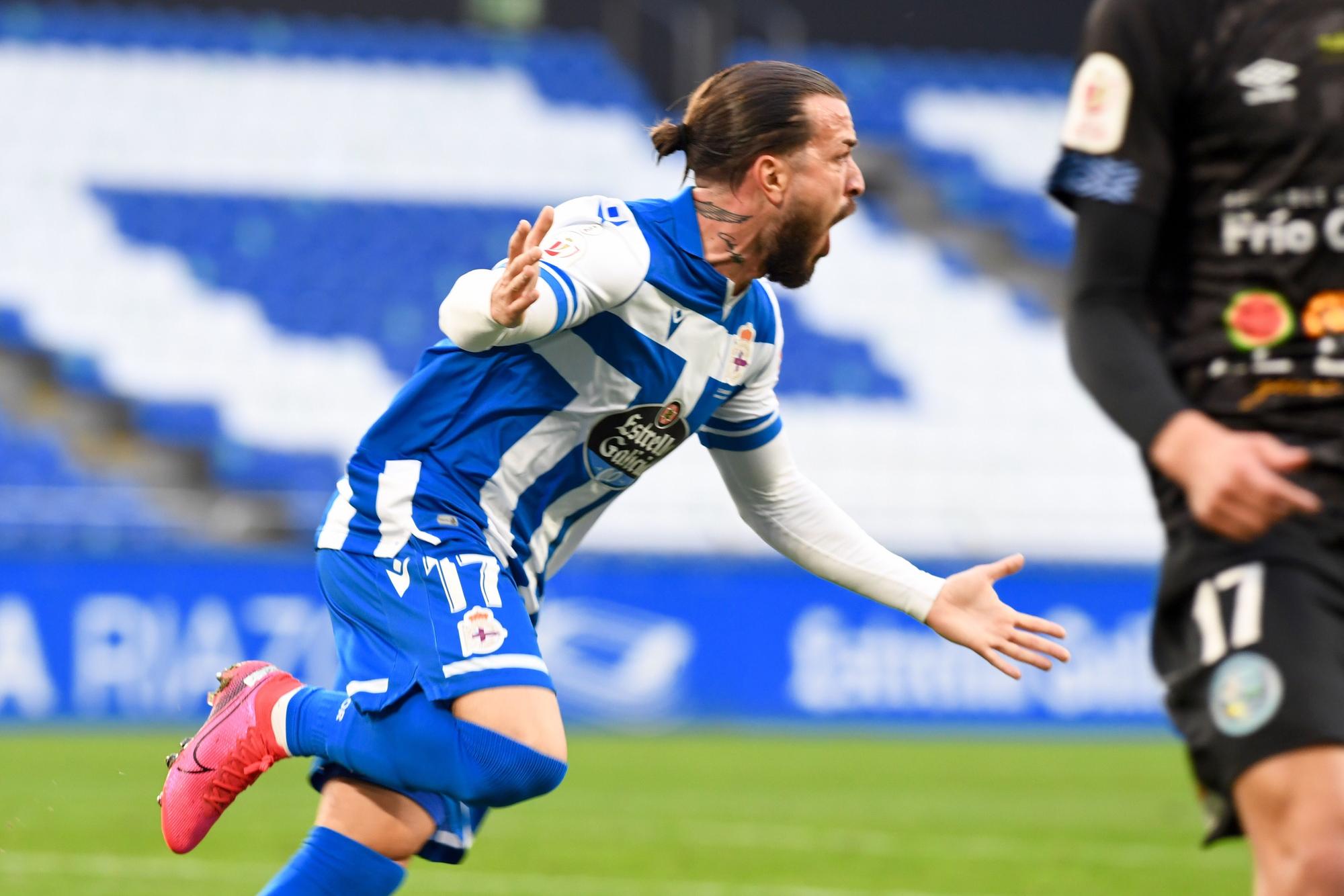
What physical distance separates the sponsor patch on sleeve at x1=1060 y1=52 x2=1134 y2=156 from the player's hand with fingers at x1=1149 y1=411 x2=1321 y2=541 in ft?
1.66

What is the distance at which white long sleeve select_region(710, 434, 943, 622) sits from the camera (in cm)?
479

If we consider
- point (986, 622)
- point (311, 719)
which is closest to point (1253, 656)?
point (986, 622)

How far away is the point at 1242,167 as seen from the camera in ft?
10.2

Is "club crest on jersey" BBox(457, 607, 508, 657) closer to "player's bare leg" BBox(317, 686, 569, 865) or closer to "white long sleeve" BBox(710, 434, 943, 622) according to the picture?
"player's bare leg" BBox(317, 686, 569, 865)

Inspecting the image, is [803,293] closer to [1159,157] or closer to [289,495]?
[289,495]

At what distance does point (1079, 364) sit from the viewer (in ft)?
10.0

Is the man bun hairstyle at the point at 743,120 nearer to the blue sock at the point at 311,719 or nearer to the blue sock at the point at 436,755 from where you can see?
the blue sock at the point at 436,755

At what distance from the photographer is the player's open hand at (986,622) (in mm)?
4164

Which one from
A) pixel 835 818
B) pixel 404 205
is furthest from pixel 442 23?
pixel 835 818

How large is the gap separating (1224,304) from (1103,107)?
38cm

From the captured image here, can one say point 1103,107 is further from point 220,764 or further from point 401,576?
point 220,764

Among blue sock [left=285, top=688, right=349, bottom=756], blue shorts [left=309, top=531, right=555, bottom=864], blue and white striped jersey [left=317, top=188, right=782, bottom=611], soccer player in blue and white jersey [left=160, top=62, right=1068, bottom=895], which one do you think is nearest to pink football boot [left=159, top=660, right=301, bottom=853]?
soccer player in blue and white jersey [left=160, top=62, right=1068, bottom=895]

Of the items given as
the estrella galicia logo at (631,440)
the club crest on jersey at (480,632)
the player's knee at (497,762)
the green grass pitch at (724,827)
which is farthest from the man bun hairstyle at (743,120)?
the green grass pitch at (724,827)

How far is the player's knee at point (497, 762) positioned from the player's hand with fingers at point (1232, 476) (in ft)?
5.61
